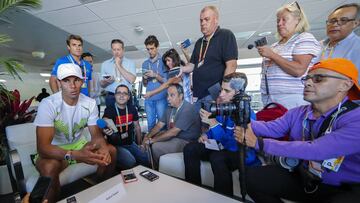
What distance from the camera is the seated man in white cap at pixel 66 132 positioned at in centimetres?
142

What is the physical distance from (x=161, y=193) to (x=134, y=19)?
3339mm

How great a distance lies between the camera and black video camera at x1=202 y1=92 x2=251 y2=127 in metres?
0.98

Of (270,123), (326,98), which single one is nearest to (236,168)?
(270,123)

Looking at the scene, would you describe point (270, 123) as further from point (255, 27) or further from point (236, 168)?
point (255, 27)

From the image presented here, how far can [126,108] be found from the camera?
7.57ft

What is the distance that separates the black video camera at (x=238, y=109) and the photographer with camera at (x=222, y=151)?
12.2 inches

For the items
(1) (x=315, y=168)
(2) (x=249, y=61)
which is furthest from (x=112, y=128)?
(2) (x=249, y=61)

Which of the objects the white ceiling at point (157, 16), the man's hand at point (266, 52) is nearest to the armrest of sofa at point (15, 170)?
the man's hand at point (266, 52)

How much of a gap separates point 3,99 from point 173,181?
2.12 m

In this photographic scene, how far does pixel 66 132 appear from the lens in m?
1.69

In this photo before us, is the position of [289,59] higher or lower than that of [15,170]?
higher

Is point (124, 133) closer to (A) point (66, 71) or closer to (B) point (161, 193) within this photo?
(A) point (66, 71)

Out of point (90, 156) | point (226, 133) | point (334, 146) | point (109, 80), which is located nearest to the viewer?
point (334, 146)

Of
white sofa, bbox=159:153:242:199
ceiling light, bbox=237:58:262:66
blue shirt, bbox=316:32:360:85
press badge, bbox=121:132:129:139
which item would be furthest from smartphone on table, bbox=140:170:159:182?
ceiling light, bbox=237:58:262:66
